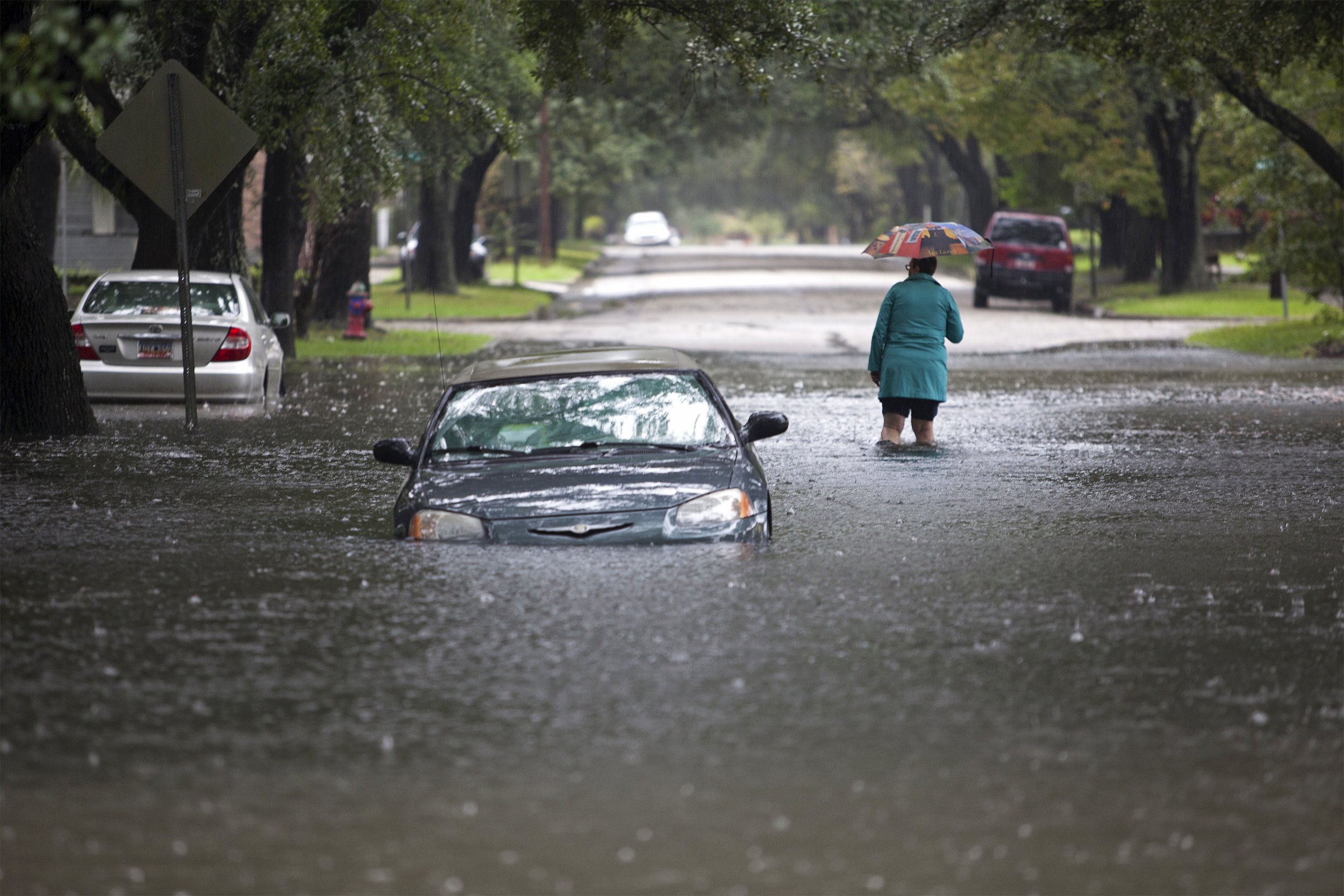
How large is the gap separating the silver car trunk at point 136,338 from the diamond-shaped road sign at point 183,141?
2828 mm

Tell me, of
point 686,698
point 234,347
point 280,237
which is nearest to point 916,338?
point 234,347

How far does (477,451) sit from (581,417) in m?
0.61

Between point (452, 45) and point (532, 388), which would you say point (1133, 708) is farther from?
point (452, 45)

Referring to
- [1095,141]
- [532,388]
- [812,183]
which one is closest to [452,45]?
[532,388]

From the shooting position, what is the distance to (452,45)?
25.8 m

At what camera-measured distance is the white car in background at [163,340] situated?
17453 millimetres

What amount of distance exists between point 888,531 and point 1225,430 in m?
6.90

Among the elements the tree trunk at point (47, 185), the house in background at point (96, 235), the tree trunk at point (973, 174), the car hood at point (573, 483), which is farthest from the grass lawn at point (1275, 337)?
the tree trunk at point (973, 174)

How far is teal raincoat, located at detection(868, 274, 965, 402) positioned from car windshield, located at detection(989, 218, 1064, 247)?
26699mm

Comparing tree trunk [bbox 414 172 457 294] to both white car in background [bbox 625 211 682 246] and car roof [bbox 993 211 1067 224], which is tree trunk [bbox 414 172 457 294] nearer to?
car roof [bbox 993 211 1067 224]

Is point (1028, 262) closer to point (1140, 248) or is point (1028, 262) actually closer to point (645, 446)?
point (1140, 248)

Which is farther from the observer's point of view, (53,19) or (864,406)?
(864,406)

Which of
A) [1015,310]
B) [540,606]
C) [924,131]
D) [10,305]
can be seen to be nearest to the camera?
[540,606]

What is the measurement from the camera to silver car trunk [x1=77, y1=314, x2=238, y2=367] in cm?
1744
